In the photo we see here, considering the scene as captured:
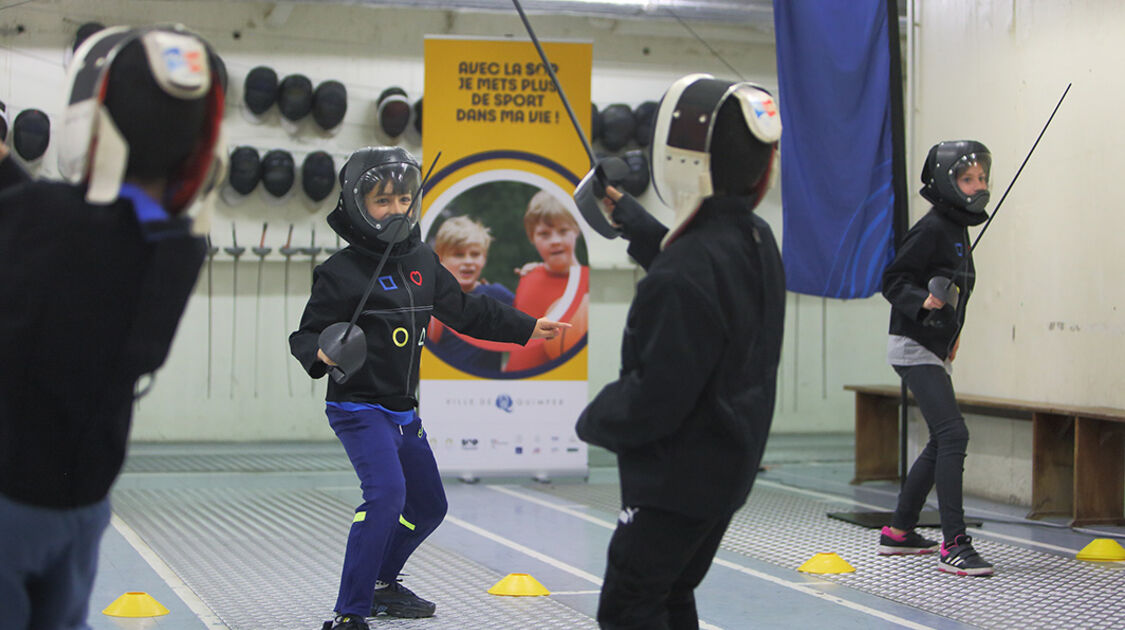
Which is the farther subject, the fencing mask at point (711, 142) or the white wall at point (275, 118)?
the white wall at point (275, 118)

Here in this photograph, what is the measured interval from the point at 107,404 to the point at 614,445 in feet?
3.32

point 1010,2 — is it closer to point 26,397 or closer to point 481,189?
point 481,189

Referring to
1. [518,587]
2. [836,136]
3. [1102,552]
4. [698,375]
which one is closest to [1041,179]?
[836,136]

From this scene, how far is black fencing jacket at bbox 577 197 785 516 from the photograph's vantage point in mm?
2340

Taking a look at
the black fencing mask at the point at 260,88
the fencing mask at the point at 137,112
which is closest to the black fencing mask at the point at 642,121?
the black fencing mask at the point at 260,88

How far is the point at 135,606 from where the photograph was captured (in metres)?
4.07

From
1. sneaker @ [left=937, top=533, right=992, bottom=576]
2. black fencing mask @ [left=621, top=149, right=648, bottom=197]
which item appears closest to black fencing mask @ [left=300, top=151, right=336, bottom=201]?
black fencing mask @ [left=621, top=149, right=648, bottom=197]

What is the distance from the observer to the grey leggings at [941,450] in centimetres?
489

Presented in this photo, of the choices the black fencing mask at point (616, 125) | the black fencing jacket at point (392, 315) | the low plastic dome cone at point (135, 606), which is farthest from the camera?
the black fencing mask at point (616, 125)

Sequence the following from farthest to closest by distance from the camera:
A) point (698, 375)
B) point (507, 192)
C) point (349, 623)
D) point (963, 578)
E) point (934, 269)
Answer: point (507, 192) → point (934, 269) → point (963, 578) → point (349, 623) → point (698, 375)

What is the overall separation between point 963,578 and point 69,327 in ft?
13.0

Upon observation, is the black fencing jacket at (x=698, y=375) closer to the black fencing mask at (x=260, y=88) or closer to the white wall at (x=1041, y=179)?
the white wall at (x=1041, y=179)

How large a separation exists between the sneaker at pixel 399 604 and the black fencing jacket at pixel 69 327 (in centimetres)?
223

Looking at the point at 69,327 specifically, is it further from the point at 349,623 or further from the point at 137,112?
the point at 349,623
